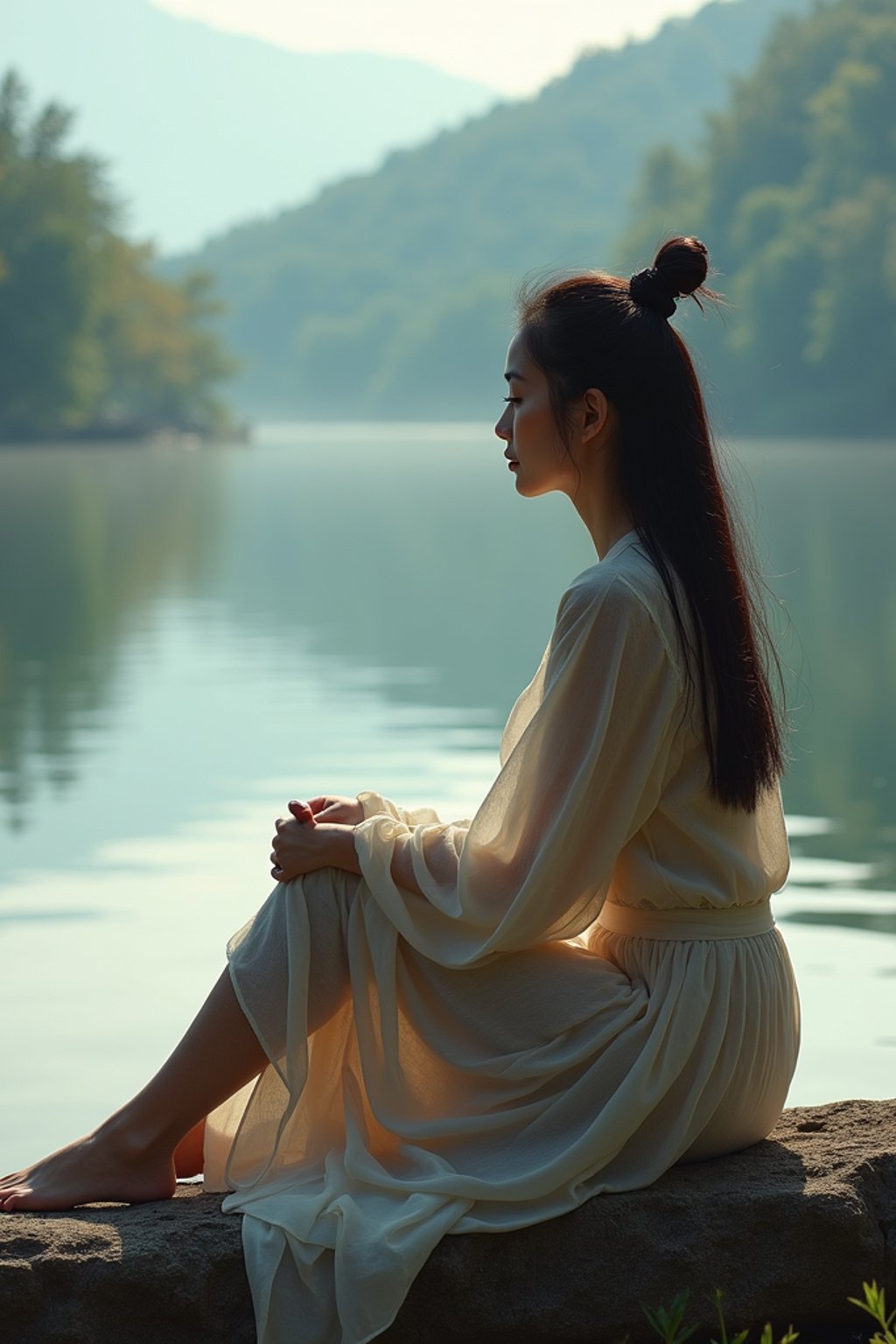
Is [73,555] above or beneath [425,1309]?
above

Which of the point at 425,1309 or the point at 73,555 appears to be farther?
the point at 73,555

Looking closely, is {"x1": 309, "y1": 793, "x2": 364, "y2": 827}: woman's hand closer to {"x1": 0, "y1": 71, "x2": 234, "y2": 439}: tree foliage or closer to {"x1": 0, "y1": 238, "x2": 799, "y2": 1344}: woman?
{"x1": 0, "y1": 238, "x2": 799, "y2": 1344}: woman

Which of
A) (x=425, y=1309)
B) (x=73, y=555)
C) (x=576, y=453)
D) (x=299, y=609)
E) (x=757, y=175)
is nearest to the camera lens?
(x=425, y=1309)

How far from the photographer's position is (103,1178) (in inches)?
103

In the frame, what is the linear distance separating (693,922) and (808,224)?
64.6m

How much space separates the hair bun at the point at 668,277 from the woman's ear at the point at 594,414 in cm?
14

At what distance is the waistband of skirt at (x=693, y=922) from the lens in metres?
2.56

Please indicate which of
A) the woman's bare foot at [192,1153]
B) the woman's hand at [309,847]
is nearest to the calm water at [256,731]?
the woman's hand at [309,847]

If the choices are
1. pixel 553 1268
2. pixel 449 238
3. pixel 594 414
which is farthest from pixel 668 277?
pixel 449 238

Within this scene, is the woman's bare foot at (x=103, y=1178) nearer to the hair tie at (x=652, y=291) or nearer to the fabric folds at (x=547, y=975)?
the fabric folds at (x=547, y=975)

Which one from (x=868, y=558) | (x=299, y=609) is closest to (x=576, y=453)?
(x=299, y=609)

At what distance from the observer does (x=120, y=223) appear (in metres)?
74.1

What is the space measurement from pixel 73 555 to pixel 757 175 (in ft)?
199

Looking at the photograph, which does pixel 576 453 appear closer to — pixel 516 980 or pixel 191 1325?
pixel 516 980
